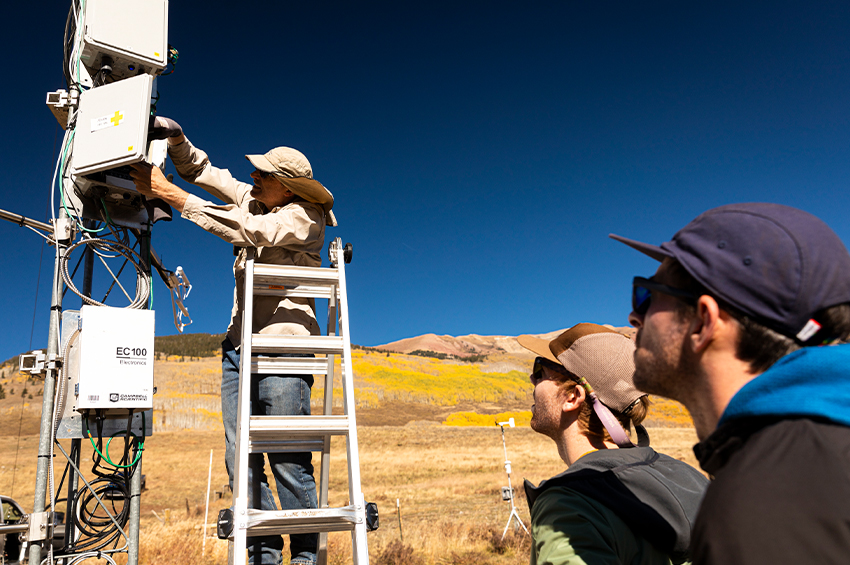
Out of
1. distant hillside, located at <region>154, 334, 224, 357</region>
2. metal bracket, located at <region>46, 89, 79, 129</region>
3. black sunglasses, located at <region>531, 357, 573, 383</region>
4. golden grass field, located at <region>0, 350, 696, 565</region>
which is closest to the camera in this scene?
black sunglasses, located at <region>531, 357, 573, 383</region>

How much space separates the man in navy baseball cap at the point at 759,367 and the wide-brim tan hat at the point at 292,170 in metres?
2.58

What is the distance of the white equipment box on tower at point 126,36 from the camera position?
4578mm

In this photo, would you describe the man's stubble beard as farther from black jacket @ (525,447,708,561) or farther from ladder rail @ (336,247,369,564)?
ladder rail @ (336,247,369,564)

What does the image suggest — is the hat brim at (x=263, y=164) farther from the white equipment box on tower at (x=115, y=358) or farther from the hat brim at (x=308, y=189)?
the white equipment box on tower at (x=115, y=358)

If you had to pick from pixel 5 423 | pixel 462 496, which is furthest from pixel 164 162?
pixel 5 423

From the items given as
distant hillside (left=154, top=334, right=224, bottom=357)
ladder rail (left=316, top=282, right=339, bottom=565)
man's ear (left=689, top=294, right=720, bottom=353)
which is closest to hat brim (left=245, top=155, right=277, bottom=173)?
ladder rail (left=316, top=282, right=339, bottom=565)

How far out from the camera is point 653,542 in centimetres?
174

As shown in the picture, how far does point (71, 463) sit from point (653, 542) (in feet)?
14.5

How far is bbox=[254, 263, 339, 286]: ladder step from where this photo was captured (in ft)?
11.6

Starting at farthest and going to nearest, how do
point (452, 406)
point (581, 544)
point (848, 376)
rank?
point (452, 406) < point (581, 544) < point (848, 376)

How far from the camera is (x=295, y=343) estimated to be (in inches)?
130

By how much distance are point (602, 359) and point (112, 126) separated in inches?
149

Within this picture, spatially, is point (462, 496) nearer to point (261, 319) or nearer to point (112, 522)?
point (112, 522)

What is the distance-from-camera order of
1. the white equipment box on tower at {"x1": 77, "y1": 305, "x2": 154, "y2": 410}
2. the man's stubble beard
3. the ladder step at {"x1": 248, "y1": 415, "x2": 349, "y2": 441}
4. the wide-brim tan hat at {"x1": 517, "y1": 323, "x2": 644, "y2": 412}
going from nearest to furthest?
the man's stubble beard
the wide-brim tan hat at {"x1": 517, "y1": 323, "x2": 644, "y2": 412}
the ladder step at {"x1": 248, "y1": 415, "x2": 349, "y2": 441}
the white equipment box on tower at {"x1": 77, "y1": 305, "x2": 154, "y2": 410}
